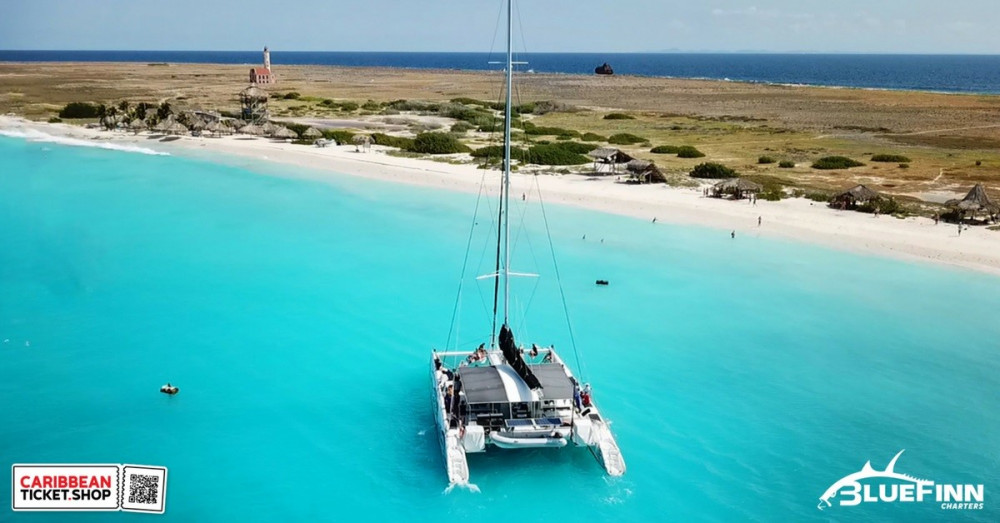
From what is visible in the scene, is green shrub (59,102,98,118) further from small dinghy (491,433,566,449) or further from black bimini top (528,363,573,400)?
small dinghy (491,433,566,449)

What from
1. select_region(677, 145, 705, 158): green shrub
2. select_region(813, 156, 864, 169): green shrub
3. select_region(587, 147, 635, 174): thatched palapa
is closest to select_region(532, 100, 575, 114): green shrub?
select_region(677, 145, 705, 158): green shrub

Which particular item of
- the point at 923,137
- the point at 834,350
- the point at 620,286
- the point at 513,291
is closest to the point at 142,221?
the point at 513,291

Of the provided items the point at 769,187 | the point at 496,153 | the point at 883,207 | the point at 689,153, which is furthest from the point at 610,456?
the point at 689,153

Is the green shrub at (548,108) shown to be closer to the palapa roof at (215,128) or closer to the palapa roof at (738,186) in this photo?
the palapa roof at (215,128)

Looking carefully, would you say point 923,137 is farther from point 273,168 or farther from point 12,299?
point 12,299

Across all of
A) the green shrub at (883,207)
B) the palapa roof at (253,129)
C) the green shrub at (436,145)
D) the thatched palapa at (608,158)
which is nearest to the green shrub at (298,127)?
the palapa roof at (253,129)

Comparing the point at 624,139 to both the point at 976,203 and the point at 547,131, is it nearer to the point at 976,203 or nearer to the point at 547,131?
the point at 547,131
